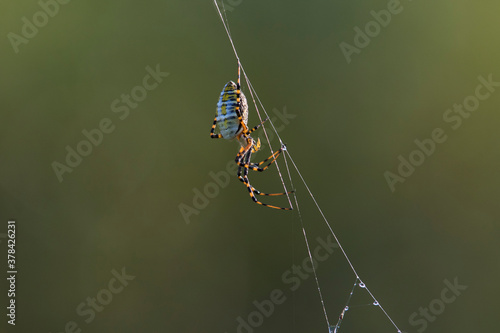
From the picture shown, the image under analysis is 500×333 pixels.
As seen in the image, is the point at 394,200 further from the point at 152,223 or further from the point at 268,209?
the point at 152,223

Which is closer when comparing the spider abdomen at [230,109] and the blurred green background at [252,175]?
the spider abdomen at [230,109]

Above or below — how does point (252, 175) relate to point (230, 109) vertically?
below

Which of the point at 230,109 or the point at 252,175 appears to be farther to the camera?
the point at 252,175

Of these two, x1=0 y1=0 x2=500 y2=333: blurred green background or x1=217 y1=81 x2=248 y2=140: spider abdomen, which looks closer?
x1=217 y1=81 x2=248 y2=140: spider abdomen

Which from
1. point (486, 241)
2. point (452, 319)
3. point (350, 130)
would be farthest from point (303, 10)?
point (452, 319)
